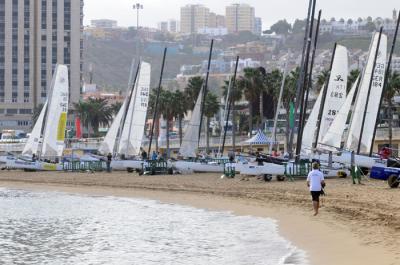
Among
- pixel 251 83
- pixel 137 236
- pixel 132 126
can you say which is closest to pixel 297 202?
pixel 137 236

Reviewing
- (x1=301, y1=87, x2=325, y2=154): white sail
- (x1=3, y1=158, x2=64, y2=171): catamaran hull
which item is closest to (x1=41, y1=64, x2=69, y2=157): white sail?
(x1=3, y1=158, x2=64, y2=171): catamaran hull

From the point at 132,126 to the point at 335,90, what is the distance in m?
20.2

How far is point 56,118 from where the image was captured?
7069 cm

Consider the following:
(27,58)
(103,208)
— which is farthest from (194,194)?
(27,58)

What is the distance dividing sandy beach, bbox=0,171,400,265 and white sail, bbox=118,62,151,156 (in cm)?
517

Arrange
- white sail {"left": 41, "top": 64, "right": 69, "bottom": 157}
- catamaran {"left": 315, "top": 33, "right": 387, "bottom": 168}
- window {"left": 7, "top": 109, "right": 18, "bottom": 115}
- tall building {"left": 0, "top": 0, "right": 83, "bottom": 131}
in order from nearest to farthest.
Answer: catamaran {"left": 315, "top": 33, "right": 387, "bottom": 168}, white sail {"left": 41, "top": 64, "right": 69, "bottom": 157}, tall building {"left": 0, "top": 0, "right": 83, "bottom": 131}, window {"left": 7, "top": 109, "right": 18, "bottom": 115}

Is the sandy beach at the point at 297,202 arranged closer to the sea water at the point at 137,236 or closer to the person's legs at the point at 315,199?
the person's legs at the point at 315,199

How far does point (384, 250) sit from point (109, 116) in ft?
406

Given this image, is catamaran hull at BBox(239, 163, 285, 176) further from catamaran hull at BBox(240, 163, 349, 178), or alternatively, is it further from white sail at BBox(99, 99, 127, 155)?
white sail at BBox(99, 99, 127, 155)

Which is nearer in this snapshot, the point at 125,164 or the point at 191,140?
the point at 191,140

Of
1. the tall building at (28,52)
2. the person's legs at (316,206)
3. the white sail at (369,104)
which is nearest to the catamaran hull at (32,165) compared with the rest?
the white sail at (369,104)

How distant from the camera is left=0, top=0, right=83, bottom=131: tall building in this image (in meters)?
169

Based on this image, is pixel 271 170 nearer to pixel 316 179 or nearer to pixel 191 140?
pixel 191 140

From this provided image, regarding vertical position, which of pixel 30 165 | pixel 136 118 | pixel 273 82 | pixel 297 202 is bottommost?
pixel 30 165
